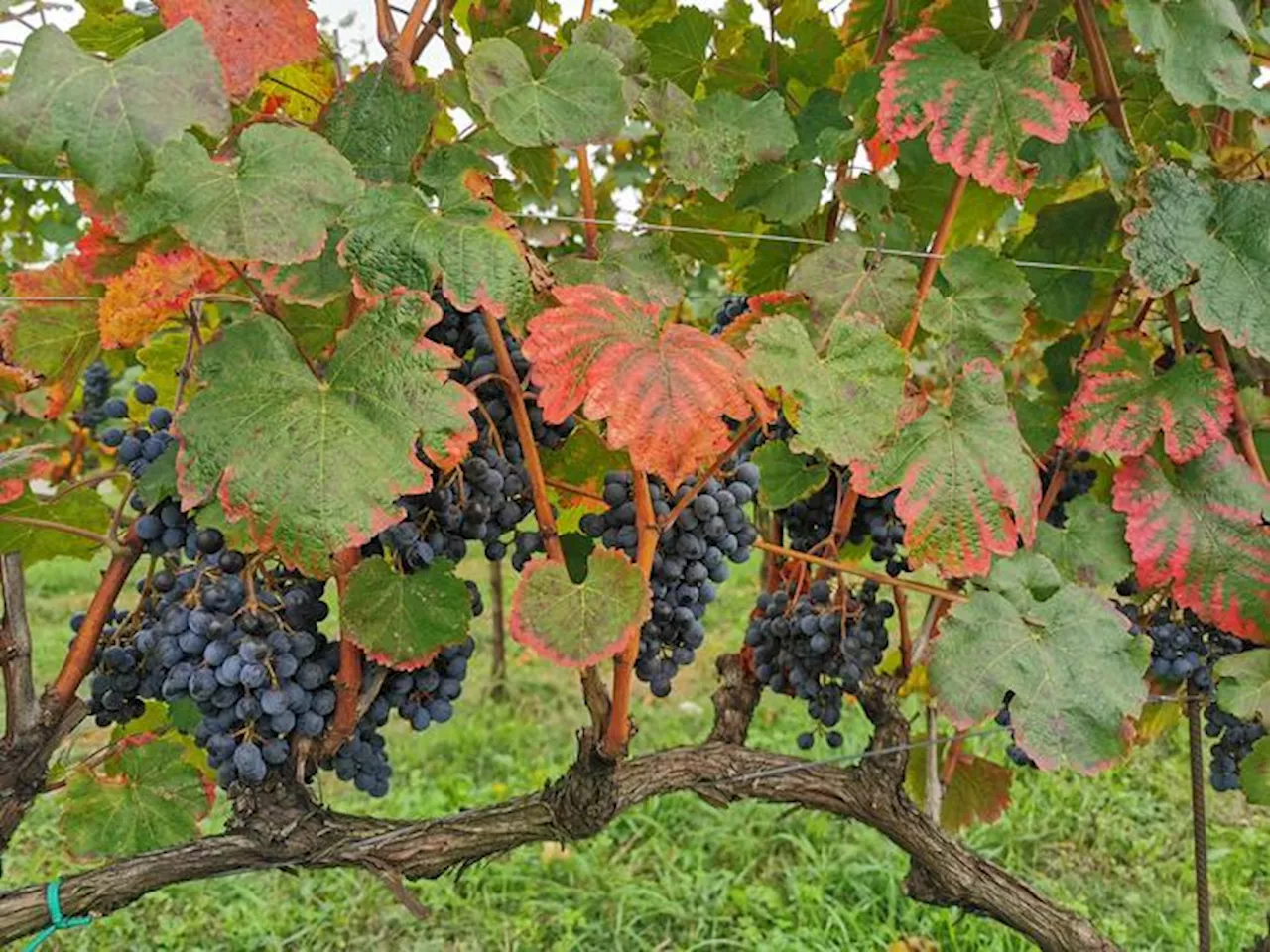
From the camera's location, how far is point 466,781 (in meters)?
4.44

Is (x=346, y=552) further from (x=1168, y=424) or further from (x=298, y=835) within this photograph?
(x=1168, y=424)

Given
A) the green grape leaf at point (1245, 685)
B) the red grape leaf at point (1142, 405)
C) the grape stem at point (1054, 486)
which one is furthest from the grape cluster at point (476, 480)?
the green grape leaf at point (1245, 685)

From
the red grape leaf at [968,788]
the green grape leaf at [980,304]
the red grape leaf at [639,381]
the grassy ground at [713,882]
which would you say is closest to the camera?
the red grape leaf at [639,381]

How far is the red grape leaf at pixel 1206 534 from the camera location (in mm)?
1771

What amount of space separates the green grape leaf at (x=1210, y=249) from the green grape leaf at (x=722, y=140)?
50cm

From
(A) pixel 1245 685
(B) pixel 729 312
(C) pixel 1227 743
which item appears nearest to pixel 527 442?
(B) pixel 729 312

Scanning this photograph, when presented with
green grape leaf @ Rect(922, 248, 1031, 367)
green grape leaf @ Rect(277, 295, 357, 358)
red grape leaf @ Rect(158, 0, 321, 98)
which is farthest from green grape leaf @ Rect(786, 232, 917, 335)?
red grape leaf @ Rect(158, 0, 321, 98)

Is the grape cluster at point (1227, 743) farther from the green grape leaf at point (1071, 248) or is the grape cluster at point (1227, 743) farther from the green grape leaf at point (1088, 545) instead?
the green grape leaf at point (1071, 248)

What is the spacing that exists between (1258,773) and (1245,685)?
0.15m

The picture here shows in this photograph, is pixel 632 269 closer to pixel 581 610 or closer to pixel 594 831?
pixel 581 610

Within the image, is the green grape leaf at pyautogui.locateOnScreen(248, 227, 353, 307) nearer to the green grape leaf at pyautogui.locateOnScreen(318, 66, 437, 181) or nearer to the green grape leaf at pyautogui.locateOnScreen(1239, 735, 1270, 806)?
the green grape leaf at pyautogui.locateOnScreen(318, 66, 437, 181)

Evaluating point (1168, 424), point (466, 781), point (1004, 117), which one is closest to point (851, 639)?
point (1168, 424)

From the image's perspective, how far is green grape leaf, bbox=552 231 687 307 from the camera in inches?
58.4

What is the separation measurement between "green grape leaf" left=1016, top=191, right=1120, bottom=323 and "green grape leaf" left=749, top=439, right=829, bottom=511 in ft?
1.75
